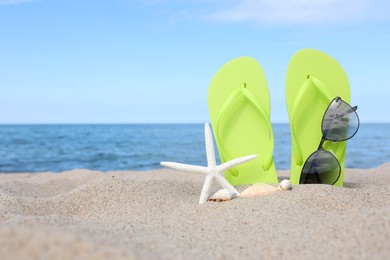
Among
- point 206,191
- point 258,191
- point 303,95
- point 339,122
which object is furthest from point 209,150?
point 339,122

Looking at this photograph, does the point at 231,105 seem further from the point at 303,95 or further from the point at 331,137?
the point at 331,137

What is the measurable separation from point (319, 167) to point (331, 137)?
0.28 m

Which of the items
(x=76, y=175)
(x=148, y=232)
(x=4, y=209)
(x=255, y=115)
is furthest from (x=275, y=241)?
(x=76, y=175)

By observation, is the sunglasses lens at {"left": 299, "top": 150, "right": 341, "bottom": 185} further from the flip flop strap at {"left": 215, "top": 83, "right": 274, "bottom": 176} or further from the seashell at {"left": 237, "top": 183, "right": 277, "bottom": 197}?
the seashell at {"left": 237, "top": 183, "right": 277, "bottom": 197}

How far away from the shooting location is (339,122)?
3.60m

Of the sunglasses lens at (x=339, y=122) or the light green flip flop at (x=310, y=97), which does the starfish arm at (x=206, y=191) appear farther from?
the sunglasses lens at (x=339, y=122)

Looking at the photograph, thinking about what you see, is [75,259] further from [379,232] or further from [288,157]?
[288,157]

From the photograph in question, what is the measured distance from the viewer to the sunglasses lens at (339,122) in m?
3.59

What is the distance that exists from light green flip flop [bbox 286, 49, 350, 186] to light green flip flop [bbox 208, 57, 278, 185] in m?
0.21

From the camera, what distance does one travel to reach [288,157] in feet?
37.0

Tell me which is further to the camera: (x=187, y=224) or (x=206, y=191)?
(x=206, y=191)

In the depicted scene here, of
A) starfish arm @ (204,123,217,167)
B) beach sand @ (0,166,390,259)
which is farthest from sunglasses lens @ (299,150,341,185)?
starfish arm @ (204,123,217,167)

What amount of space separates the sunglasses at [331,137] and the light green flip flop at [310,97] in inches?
3.5

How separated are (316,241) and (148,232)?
785mm
